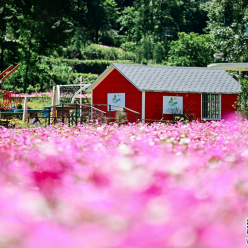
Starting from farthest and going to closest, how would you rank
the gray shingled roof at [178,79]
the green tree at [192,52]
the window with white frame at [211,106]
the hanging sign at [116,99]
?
the green tree at [192,52]
the window with white frame at [211,106]
the hanging sign at [116,99]
the gray shingled roof at [178,79]

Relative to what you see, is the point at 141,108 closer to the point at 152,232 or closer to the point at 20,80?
the point at 152,232

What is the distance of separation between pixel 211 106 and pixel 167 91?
10.4 feet

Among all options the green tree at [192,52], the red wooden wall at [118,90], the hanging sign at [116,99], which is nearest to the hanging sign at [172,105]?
the red wooden wall at [118,90]

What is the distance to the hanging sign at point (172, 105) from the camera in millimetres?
25078

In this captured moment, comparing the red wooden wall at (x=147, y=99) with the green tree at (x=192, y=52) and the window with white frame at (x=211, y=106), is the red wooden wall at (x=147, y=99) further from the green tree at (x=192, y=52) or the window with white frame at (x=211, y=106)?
the green tree at (x=192, y=52)

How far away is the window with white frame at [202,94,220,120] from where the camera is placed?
86.2ft

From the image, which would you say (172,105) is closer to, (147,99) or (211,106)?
(147,99)

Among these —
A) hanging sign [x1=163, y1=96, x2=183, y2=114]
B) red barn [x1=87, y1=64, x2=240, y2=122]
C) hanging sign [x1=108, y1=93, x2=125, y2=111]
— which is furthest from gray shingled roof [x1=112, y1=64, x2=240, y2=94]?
hanging sign [x1=108, y1=93, x2=125, y2=111]

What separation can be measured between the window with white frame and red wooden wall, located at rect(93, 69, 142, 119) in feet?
12.9

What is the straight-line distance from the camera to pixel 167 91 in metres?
24.9

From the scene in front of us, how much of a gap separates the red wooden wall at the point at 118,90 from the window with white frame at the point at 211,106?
395 centimetres

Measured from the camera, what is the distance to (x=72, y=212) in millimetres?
1878

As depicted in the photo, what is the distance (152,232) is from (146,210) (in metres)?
0.15

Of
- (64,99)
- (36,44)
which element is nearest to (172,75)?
(64,99)
